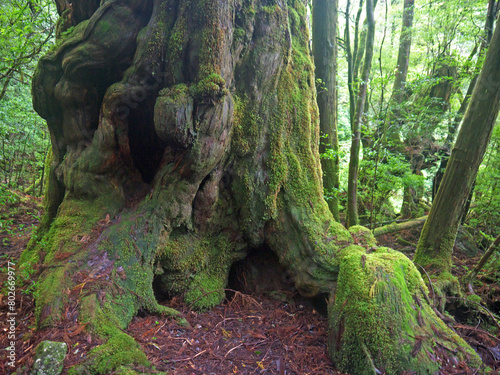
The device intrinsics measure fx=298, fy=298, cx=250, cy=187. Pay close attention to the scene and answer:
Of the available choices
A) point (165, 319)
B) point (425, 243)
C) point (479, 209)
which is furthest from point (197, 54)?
point (479, 209)

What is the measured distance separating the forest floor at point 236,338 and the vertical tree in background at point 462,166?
3.84 feet

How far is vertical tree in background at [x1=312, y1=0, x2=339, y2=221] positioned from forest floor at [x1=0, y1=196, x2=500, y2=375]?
3.03 m

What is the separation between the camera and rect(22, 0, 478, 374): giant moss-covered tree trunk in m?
2.85

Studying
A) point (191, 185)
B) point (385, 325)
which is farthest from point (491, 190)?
point (191, 185)

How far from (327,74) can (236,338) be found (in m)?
5.27

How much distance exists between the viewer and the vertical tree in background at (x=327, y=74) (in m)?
6.12

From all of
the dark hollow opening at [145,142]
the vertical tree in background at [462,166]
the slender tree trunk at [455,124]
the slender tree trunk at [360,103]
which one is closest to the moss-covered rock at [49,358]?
the dark hollow opening at [145,142]

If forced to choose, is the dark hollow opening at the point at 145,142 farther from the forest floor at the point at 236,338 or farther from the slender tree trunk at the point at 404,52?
the slender tree trunk at the point at 404,52

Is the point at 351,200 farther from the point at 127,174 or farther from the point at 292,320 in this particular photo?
the point at 127,174

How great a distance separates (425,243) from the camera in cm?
452

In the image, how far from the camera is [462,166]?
4.21 metres

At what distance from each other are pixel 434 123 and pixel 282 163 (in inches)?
229

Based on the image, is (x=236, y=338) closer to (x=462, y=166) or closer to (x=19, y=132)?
(x=462, y=166)

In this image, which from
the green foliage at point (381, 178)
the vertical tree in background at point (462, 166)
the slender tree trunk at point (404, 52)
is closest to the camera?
the vertical tree in background at point (462, 166)
